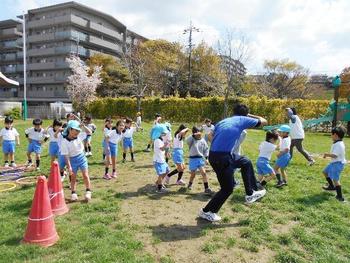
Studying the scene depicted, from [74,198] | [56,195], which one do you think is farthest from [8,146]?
[56,195]

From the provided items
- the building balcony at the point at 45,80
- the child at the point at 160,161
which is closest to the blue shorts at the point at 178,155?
the child at the point at 160,161

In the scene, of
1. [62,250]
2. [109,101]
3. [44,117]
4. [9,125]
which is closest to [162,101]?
[109,101]

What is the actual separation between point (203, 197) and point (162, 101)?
26568 mm

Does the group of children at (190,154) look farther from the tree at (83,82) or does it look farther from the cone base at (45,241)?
the tree at (83,82)

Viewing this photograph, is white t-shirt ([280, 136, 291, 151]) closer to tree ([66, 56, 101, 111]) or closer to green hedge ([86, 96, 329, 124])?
green hedge ([86, 96, 329, 124])

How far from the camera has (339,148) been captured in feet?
23.6

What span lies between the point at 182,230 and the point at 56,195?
7.87ft

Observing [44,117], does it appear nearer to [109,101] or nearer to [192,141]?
[109,101]

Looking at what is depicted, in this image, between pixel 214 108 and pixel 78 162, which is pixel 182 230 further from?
pixel 214 108

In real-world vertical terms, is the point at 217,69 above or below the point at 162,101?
above

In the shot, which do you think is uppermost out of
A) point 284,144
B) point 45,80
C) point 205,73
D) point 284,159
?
point 205,73

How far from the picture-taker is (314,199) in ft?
23.3

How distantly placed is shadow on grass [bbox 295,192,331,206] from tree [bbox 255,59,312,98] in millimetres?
49336

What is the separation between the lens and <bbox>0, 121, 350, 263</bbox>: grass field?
4.62 m
